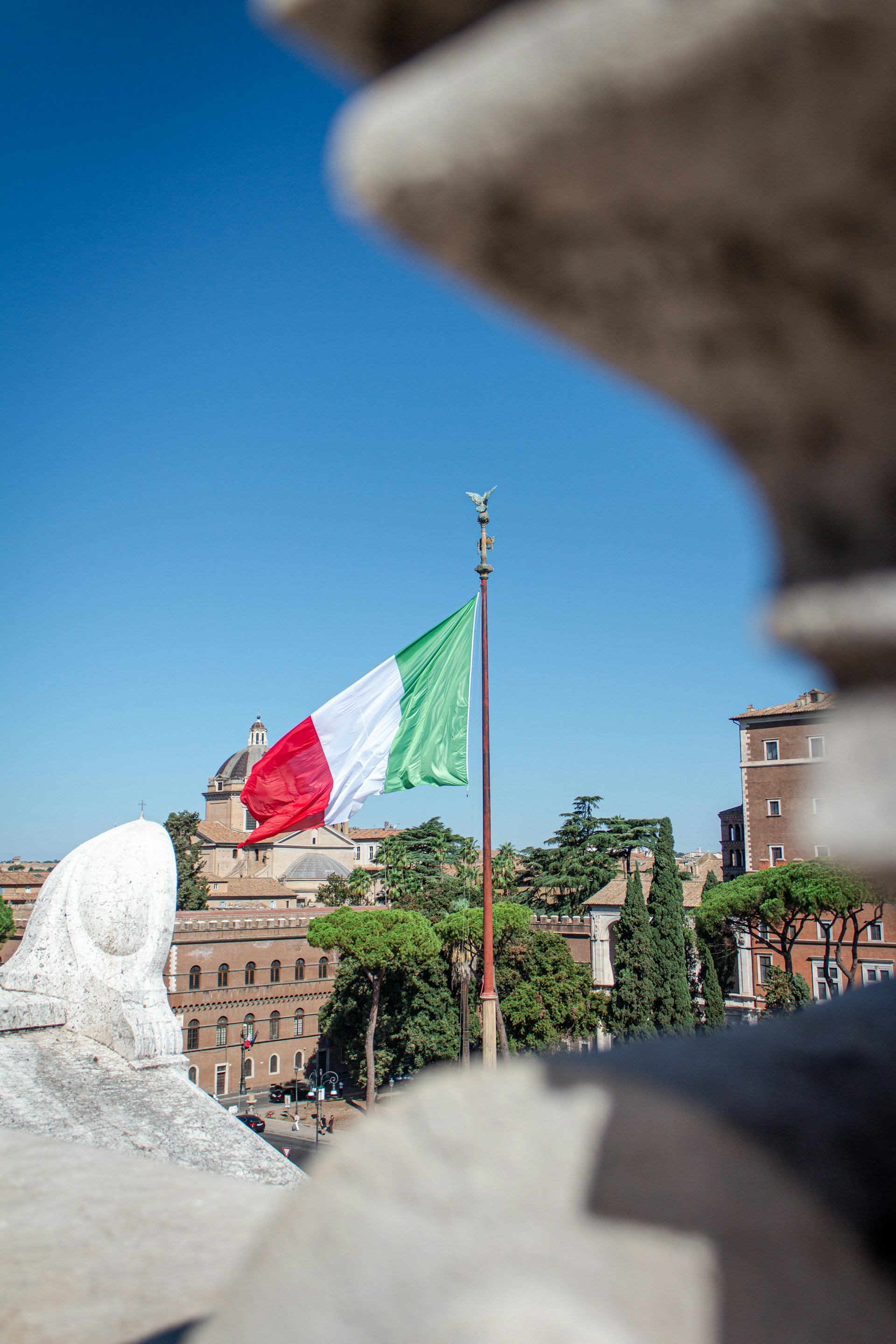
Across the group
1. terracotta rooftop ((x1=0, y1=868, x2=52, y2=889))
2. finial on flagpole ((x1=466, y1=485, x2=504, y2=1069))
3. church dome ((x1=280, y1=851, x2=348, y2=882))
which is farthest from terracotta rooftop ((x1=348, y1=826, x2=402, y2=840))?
finial on flagpole ((x1=466, y1=485, x2=504, y2=1069))

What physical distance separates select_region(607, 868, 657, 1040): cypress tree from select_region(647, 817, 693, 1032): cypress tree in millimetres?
249

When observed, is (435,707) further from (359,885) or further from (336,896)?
(336,896)

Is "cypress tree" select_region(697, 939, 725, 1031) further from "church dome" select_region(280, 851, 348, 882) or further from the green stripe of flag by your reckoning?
"church dome" select_region(280, 851, 348, 882)

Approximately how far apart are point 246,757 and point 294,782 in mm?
97752

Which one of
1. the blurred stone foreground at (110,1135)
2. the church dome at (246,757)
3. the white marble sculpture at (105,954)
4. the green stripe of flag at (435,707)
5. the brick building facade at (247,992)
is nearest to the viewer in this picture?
the blurred stone foreground at (110,1135)

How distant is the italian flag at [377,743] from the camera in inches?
370

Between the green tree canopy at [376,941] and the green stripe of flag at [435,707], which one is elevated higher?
the green stripe of flag at [435,707]

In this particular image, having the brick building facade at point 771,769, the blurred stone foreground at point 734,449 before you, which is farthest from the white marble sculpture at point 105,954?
the brick building facade at point 771,769

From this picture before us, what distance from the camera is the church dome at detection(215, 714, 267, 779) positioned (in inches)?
4075

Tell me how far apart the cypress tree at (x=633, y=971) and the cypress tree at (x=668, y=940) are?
249 mm

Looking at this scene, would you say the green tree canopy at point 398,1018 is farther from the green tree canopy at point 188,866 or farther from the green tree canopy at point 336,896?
the green tree canopy at point 336,896

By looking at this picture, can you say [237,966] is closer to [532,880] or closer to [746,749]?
[532,880]

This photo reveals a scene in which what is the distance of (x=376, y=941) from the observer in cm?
2792

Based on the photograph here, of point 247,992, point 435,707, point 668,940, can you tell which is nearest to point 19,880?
point 247,992
